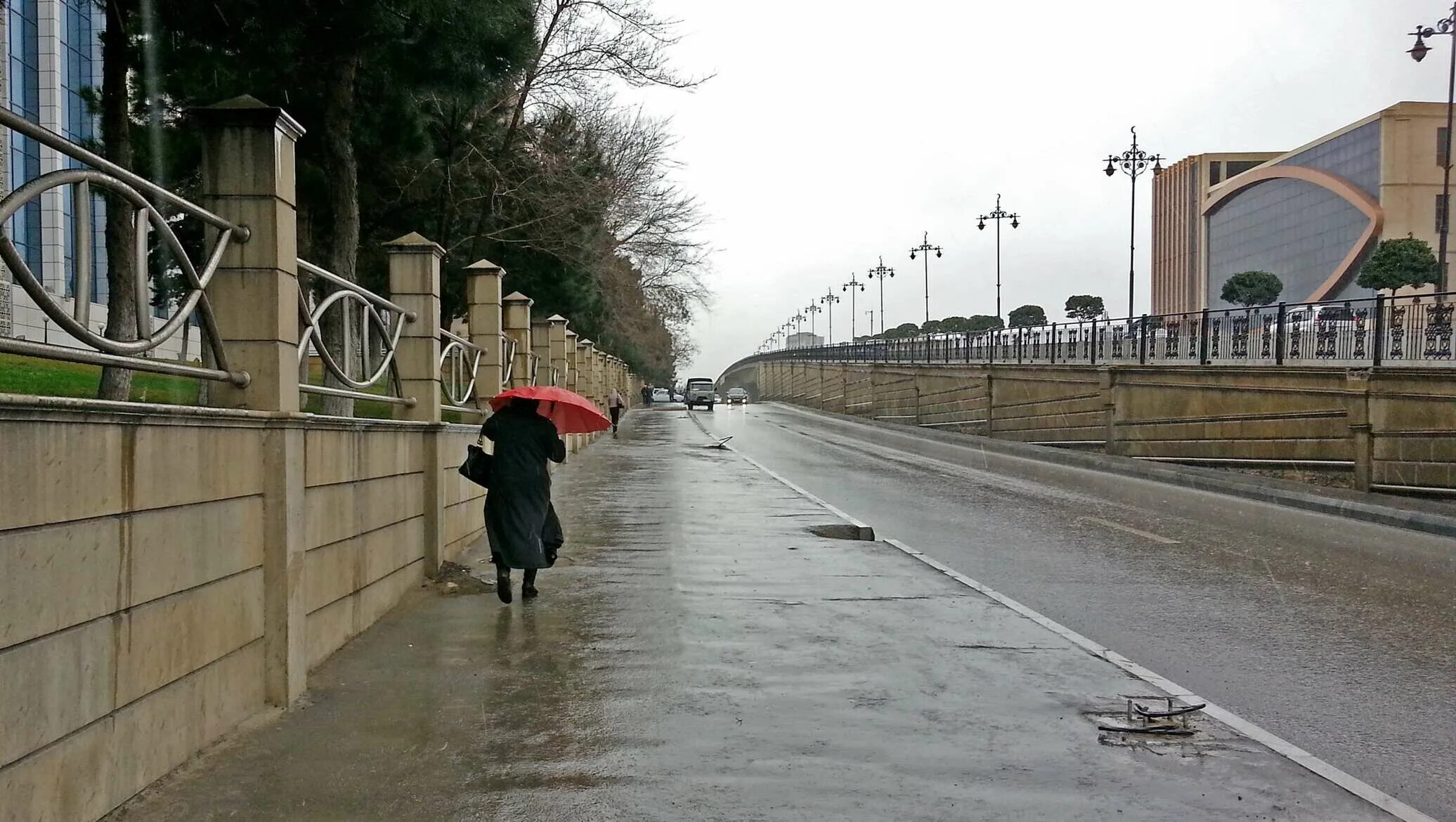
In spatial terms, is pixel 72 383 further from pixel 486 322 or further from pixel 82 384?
pixel 486 322

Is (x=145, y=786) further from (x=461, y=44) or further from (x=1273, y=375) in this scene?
(x=1273, y=375)

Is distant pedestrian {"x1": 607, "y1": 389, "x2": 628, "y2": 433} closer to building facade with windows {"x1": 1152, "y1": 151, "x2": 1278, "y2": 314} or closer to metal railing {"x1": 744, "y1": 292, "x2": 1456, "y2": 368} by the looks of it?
metal railing {"x1": 744, "y1": 292, "x2": 1456, "y2": 368}

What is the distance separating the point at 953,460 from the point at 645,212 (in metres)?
9.97

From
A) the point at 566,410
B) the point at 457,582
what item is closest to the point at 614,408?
the point at 457,582

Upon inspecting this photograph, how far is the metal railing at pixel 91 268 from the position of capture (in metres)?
4.03

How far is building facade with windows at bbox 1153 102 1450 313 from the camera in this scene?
8062cm

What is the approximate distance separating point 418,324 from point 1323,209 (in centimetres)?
9701

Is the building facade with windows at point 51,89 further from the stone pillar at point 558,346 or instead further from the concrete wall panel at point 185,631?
the concrete wall panel at point 185,631

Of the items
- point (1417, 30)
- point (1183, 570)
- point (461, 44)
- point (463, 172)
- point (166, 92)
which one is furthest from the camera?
point (1417, 30)

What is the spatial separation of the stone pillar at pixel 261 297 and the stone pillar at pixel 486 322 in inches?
322

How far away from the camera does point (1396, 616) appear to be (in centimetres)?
876

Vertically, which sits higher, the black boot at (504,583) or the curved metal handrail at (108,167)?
the curved metal handrail at (108,167)

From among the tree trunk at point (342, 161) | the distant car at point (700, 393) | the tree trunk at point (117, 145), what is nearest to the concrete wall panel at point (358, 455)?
the tree trunk at point (117, 145)

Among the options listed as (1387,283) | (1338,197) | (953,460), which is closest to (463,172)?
(953,460)
